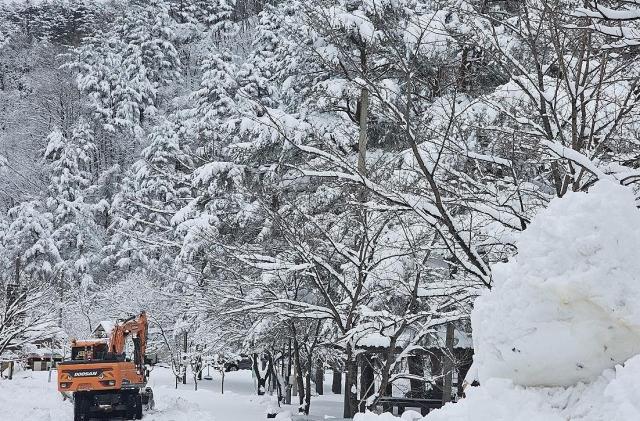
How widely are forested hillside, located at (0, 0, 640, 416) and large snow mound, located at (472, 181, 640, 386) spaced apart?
0.62 m

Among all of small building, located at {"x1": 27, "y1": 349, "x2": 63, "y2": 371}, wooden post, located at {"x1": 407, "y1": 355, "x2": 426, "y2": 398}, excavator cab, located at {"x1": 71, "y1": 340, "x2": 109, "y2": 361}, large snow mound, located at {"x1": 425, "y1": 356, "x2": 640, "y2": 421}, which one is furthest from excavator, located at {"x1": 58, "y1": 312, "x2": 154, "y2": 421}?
small building, located at {"x1": 27, "y1": 349, "x2": 63, "y2": 371}

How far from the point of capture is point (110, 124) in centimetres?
6203

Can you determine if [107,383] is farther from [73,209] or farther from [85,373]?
[73,209]

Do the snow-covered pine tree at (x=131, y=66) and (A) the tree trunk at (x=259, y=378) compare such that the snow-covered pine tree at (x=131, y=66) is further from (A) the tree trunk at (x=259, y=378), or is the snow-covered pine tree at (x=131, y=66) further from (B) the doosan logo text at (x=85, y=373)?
(B) the doosan logo text at (x=85, y=373)

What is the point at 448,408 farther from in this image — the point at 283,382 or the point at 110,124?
the point at 110,124

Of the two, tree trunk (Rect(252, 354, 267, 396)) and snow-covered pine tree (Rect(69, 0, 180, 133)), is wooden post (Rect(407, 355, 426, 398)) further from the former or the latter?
snow-covered pine tree (Rect(69, 0, 180, 133))

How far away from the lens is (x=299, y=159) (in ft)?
51.5

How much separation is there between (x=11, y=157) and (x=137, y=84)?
48.5 ft

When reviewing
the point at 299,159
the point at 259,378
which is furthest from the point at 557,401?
the point at 259,378

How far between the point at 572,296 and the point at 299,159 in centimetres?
1264

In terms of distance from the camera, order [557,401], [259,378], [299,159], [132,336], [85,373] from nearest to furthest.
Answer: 1. [557,401]
2. [299,159]
3. [85,373]
4. [132,336]
5. [259,378]

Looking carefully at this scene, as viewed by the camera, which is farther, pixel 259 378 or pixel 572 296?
pixel 259 378

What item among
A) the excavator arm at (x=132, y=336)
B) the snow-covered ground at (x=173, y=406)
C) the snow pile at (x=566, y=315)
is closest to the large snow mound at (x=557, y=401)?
the snow pile at (x=566, y=315)

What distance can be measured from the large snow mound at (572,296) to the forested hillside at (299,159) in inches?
24.3
